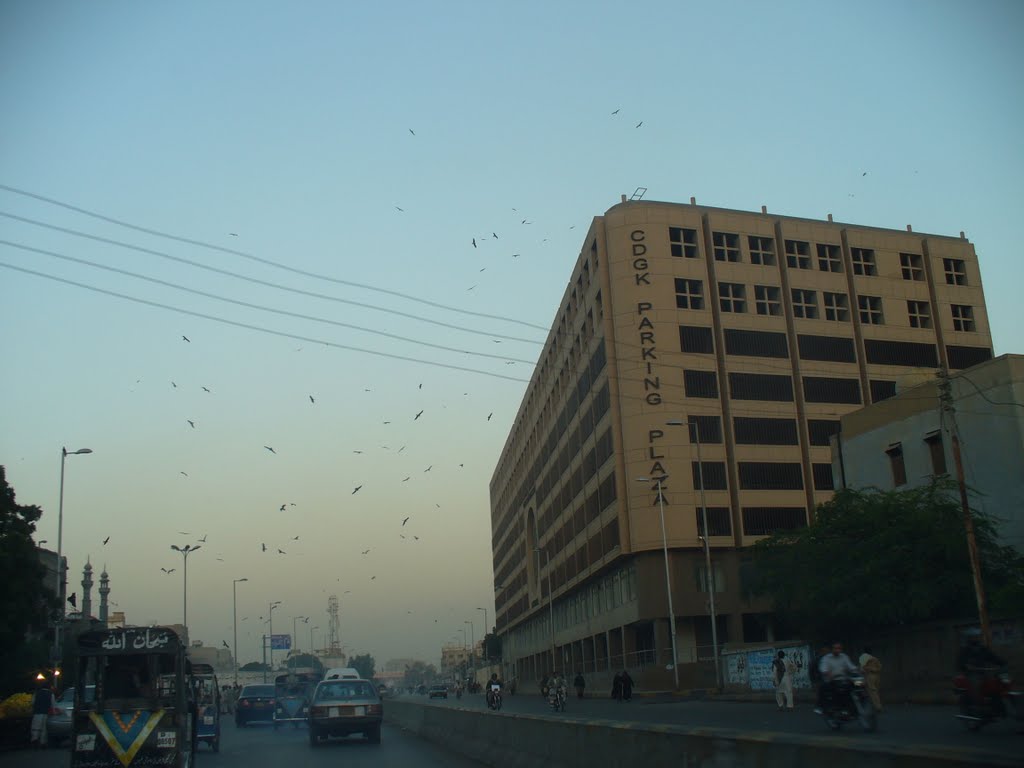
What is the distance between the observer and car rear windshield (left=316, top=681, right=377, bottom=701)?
2516cm

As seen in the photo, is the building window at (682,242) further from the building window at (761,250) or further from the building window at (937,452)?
the building window at (937,452)

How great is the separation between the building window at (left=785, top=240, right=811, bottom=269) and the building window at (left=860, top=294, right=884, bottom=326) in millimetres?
4581

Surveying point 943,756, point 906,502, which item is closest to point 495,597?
point 906,502

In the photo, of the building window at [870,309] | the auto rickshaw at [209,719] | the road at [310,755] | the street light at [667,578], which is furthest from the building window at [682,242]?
the auto rickshaw at [209,719]

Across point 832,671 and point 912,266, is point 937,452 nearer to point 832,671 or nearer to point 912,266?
point 832,671

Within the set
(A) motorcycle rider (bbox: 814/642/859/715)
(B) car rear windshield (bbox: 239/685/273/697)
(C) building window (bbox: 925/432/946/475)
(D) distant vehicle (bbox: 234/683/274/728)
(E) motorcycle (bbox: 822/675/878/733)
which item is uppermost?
(C) building window (bbox: 925/432/946/475)

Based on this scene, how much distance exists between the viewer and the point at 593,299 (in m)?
66.2

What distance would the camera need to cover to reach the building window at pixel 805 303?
2591 inches

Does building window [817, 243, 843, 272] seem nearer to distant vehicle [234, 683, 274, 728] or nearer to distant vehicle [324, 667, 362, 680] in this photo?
distant vehicle [324, 667, 362, 680]

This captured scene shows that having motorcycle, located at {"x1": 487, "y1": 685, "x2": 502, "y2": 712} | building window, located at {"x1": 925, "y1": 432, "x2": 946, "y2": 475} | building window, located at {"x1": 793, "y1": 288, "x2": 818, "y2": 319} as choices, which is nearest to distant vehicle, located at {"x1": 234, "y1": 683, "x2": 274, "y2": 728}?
motorcycle, located at {"x1": 487, "y1": 685, "x2": 502, "y2": 712}

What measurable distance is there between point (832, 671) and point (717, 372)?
45.4m

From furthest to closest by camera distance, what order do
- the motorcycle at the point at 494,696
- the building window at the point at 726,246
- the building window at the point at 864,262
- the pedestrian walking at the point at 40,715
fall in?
the building window at the point at 864,262, the building window at the point at 726,246, the motorcycle at the point at 494,696, the pedestrian walking at the point at 40,715

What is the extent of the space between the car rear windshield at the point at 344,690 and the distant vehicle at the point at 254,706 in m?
16.4

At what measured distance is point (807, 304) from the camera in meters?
66.2
